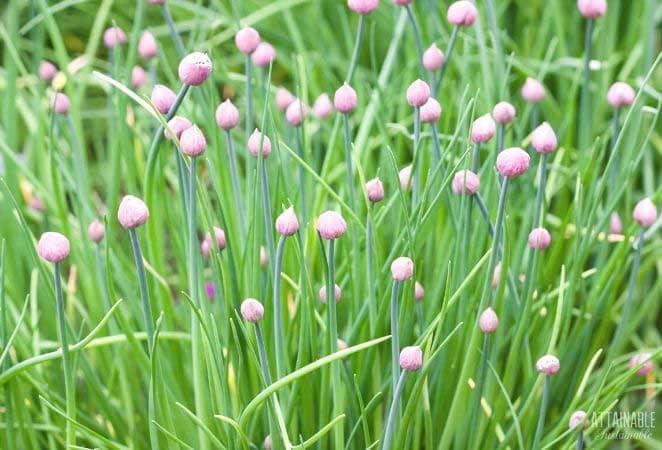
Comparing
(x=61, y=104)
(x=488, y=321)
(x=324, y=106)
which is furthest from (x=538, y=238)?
(x=61, y=104)

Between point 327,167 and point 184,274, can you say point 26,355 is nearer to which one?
point 184,274

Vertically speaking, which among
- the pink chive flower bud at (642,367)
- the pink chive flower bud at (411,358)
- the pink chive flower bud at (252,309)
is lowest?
the pink chive flower bud at (642,367)

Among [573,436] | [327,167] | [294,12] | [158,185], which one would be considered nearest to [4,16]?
[294,12]

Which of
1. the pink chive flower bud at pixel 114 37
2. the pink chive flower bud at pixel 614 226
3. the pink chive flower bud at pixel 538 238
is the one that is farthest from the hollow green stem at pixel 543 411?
the pink chive flower bud at pixel 114 37

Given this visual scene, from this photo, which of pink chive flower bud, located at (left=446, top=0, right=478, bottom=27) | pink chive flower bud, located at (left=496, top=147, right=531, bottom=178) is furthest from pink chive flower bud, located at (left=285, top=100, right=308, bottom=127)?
pink chive flower bud, located at (left=496, top=147, right=531, bottom=178)

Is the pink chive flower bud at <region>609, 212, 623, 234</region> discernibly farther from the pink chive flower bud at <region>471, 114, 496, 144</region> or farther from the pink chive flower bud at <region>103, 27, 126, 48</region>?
the pink chive flower bud at <region>103, 27, 126, 48</region>

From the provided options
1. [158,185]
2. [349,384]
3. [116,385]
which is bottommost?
[116,385]

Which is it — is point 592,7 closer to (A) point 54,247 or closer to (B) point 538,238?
(B) point 538,238

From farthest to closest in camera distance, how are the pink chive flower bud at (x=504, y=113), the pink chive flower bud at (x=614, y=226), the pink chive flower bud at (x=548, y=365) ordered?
the pink chive flower bud at (x=614, y=226) → the pink chive flower bud at (x=504, y=113) → the pink chive flower bud at (x=548, y=365)

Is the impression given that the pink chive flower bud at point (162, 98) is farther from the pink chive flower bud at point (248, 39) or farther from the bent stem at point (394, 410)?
the bent stem at point (394, 410)
